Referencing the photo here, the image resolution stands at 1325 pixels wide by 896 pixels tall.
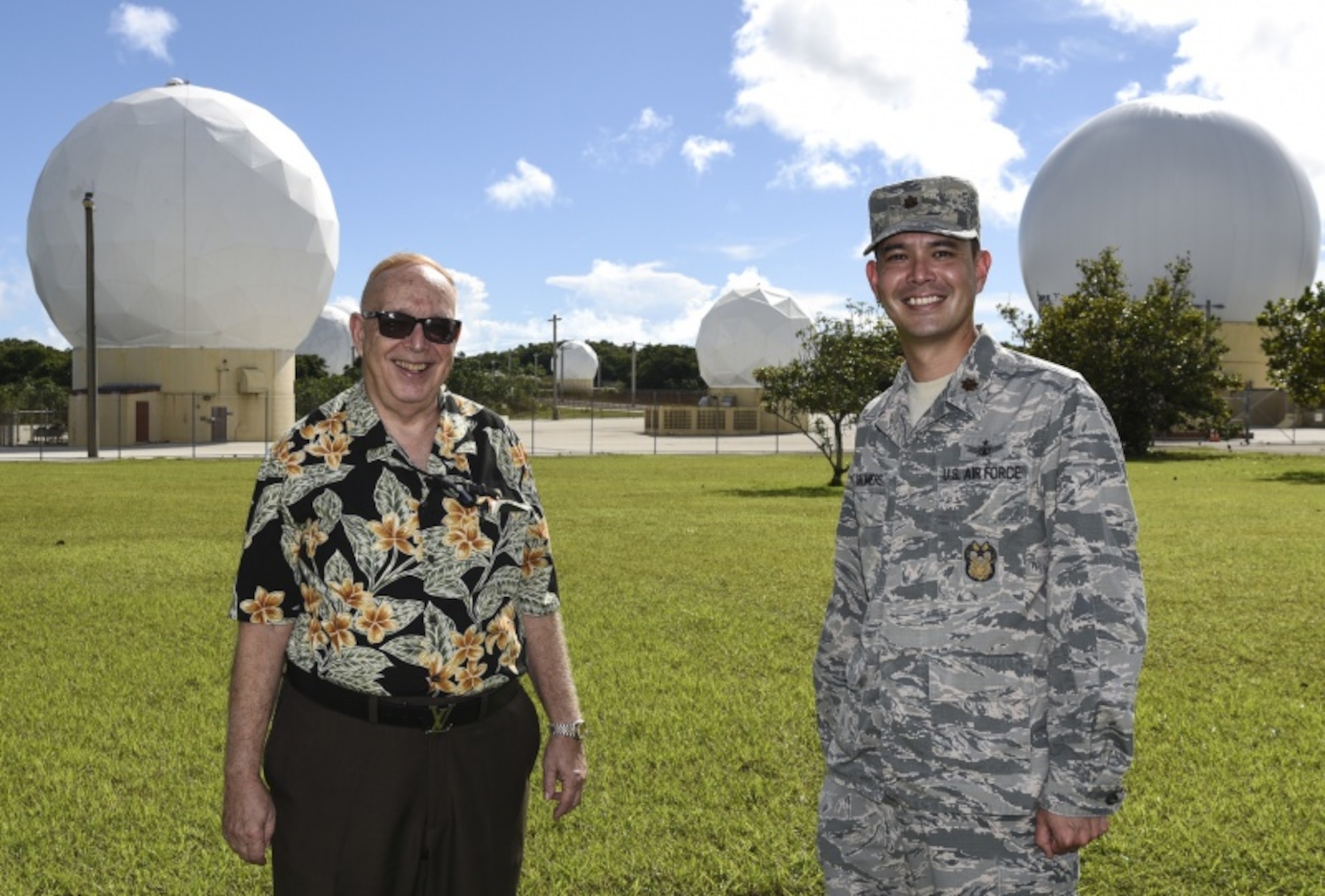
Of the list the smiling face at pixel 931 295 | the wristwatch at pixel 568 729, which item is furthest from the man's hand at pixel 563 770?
the smiling face at pixel 931 295

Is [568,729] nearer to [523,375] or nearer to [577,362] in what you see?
[523,375]

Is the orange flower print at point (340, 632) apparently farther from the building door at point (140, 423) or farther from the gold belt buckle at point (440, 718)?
the building door at point (140, 423)

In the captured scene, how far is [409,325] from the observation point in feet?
9.43

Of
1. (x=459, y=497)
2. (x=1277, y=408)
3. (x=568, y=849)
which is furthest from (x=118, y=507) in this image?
(x=1277, y=408)

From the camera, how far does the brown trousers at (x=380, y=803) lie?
2.69 m

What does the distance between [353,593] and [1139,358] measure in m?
34.3

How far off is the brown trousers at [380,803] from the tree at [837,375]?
1917cm

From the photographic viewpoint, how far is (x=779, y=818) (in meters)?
4.52

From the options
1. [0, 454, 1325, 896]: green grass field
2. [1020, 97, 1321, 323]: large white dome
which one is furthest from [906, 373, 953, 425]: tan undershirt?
[1020, 97, 1321, 323]: large white dome

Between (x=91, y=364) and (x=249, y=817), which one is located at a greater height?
(x=91, y=364)

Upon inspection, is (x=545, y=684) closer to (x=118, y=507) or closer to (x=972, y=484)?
(x=972, y=484)

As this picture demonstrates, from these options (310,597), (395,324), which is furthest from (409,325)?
(310,597)

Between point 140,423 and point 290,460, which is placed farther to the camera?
point 140,423

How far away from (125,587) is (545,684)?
26.6 ft
